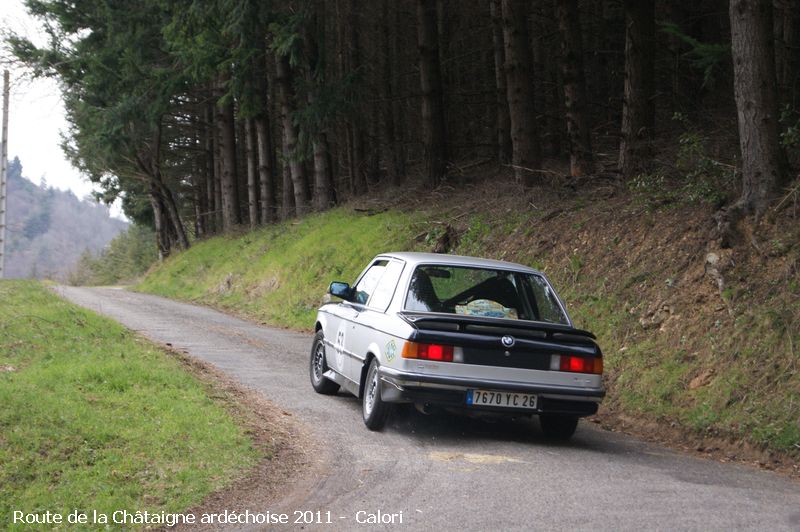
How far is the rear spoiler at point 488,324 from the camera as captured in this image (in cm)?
781

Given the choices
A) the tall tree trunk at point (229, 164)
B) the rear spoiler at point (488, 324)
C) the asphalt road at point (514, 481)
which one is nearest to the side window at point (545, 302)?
the rear spoiler at point (488, 324)

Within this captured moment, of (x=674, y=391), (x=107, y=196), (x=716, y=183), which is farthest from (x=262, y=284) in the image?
(x=107, y=196)

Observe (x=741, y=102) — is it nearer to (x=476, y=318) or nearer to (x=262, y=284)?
(x=476, y=318)

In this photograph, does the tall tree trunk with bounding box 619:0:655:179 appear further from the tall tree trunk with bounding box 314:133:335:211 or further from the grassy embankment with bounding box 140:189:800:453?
the tall tree trunk with bounding box 314:133:335:211

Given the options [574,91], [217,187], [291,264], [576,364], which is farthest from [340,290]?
[217,187]

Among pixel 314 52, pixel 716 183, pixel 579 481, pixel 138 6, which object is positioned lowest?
pixel 579 481

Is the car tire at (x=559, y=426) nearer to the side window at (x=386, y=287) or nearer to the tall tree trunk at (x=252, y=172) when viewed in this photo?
the side window at (x=386, y=287)

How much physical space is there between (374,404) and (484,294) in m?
1.78

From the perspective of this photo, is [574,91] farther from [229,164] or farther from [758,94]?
[229,164]

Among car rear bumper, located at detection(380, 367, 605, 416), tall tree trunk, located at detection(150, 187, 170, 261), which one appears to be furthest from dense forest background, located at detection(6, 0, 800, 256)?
tall tree trunk, located at detection(150, 187, 170, 261)

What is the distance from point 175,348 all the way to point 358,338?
19.6 ft

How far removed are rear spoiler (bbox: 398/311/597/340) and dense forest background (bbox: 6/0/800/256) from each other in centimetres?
416

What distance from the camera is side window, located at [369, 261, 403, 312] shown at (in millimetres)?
8970

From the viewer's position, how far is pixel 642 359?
10.7m
